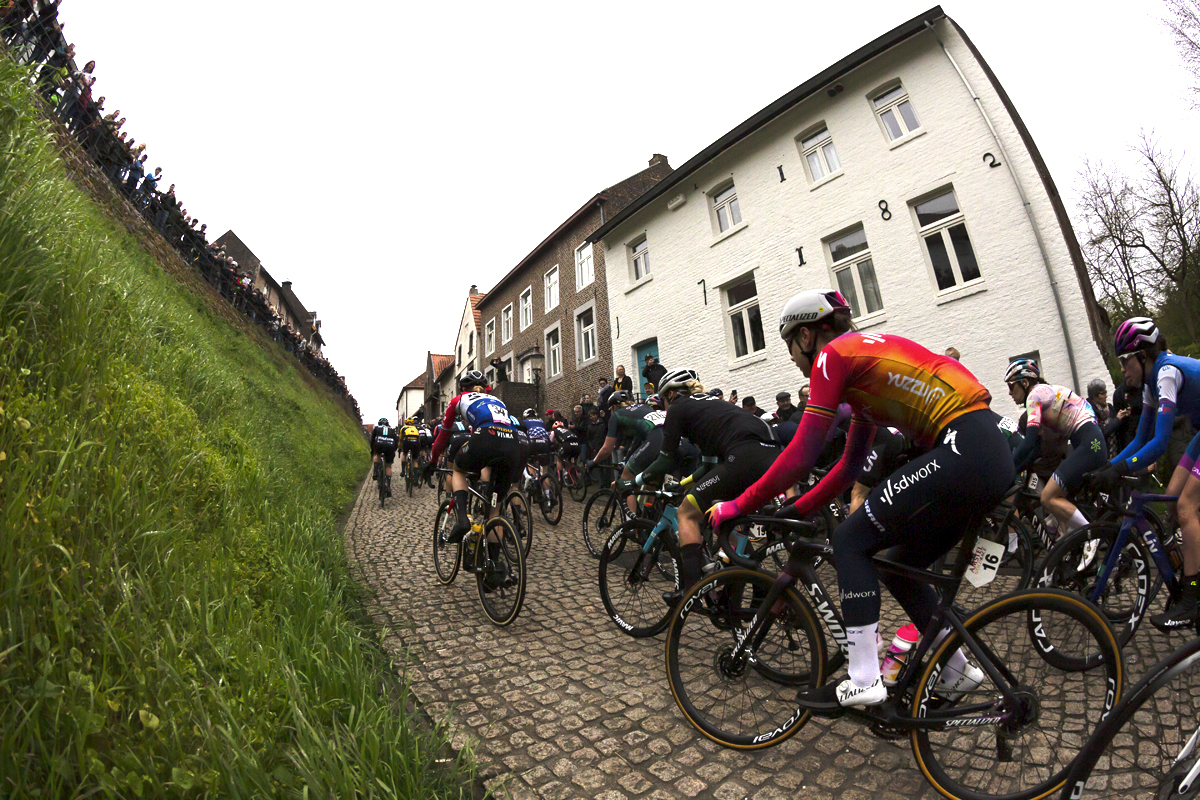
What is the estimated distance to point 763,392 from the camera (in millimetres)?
14500

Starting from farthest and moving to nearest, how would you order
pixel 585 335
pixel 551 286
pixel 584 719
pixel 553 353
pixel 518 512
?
pixel 551 286
pixel 553 353
pixel 585 335
pixel 518 512
pixel 584 719

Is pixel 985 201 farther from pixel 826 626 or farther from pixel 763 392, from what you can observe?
pixel 826 626

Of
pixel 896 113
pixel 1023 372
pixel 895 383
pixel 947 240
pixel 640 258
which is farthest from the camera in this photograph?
pixel 640 258

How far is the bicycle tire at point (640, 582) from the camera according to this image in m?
4.18

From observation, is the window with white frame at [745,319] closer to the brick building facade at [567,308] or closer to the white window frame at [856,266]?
the white window frame at [856,266]

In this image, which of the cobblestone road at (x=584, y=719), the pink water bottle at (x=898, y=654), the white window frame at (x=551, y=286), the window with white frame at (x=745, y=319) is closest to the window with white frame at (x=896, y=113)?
the window with white frame at (x=745, y=319)

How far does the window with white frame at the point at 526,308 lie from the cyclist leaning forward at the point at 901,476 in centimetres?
2535

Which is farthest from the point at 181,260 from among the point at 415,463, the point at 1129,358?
the point at 1129,358

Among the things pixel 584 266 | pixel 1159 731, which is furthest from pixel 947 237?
pixel 584 266

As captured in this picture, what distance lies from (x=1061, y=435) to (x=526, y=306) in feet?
82.3

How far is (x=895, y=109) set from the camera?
12586 millimetres

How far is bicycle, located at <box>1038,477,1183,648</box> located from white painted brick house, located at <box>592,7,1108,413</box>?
748 centimetres

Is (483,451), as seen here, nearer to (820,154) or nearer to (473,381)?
(473,381)

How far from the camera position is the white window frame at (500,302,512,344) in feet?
98.4
